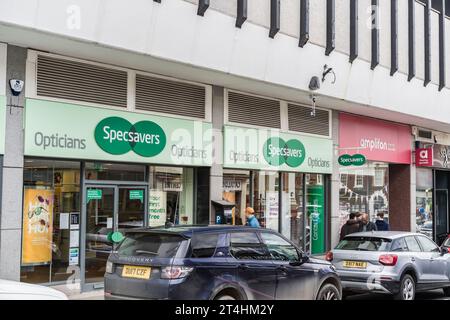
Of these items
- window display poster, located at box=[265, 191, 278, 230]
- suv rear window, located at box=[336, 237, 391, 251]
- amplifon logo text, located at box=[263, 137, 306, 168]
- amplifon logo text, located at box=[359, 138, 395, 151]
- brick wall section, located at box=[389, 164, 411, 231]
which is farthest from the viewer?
brick wall section, located at box=[389, 164, 411, 231]

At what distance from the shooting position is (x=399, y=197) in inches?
860

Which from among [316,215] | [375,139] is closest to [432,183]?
[375,139]

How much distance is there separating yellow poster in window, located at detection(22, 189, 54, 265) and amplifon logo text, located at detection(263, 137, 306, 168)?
632cm

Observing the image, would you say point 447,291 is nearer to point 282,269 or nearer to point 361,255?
point 361,255

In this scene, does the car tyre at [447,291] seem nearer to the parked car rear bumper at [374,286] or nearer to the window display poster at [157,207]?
the parked car rear bumper at [374,286]

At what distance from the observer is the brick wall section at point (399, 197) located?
21469 mm

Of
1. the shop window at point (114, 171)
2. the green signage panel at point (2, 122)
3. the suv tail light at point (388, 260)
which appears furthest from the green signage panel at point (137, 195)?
the suv tail light at point (388, 260)

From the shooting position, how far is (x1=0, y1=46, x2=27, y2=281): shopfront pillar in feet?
33.3

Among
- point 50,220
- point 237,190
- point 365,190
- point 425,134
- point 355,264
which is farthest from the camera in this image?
point 425,134

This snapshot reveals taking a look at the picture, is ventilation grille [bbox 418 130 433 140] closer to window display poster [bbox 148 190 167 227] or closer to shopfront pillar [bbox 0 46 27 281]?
window display poster [bbox 148 190 167 227]

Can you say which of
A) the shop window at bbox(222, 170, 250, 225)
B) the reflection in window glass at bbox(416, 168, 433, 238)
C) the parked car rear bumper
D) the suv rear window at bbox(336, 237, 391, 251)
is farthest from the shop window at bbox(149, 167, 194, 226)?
the reflection in window glass at bbox(416, 168, 433, 238)

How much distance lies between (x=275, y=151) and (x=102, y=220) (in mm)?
5611

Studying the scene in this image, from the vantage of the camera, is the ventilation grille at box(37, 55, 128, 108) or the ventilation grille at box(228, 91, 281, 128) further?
the ventilation grille at box(228, 91, 281, 128)

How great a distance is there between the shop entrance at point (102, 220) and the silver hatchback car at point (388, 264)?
457cm
